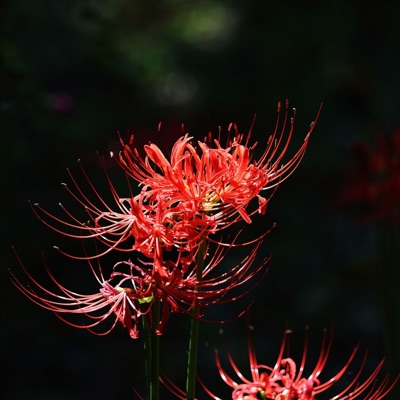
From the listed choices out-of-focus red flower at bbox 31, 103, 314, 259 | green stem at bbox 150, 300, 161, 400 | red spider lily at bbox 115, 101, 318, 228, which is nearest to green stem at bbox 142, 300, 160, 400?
green stem at bbox 150, 300, 161, 400

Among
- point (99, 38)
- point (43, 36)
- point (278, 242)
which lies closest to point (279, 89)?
point (278, 242)

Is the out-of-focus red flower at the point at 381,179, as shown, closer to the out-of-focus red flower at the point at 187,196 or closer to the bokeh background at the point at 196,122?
the bokeh background at the point at 196,122

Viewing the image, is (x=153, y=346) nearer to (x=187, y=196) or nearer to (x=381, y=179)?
(x=187, y=196)

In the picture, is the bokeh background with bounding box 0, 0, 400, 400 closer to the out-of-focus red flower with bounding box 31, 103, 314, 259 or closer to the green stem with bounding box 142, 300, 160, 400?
the out-of-focus red flower with bounding box 31, 103, 314, 259

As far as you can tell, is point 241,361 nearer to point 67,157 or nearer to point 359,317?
point 359,317

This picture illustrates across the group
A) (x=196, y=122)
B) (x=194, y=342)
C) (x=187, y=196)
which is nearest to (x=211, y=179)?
(x=187, y=196)
